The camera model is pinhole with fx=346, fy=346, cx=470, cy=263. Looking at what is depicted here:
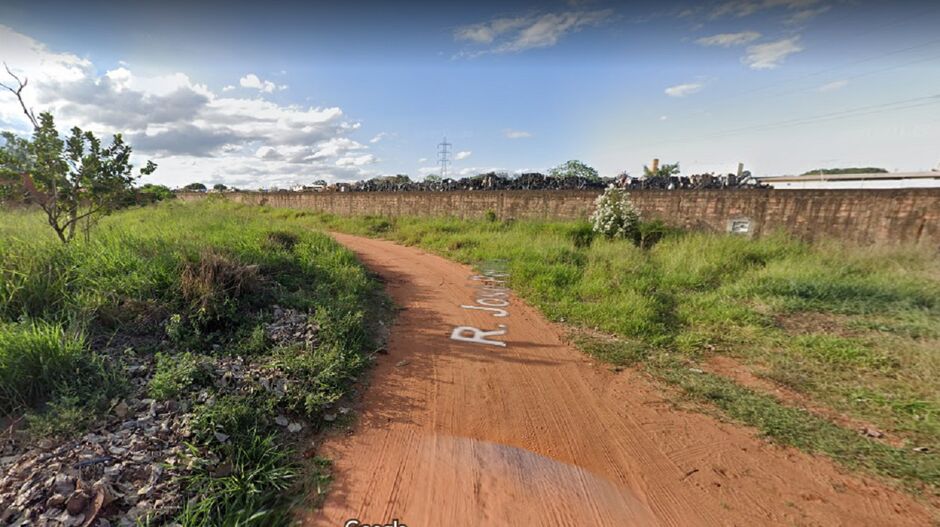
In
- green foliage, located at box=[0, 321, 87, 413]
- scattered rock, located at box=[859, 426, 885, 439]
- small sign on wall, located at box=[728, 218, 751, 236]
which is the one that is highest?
small sign on wall, located at box=[728, 218, 751, 236]

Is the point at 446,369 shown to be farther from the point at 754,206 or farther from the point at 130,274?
the point at 754,206

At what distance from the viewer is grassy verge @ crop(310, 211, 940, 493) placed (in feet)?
8.27

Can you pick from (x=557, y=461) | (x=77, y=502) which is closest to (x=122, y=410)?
(x=77, y=502)

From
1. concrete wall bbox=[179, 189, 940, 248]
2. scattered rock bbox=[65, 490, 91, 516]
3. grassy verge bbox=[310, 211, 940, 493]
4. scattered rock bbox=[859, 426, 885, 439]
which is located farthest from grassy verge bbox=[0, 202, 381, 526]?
concrete wall bbox=[179, 189, 940, 248]

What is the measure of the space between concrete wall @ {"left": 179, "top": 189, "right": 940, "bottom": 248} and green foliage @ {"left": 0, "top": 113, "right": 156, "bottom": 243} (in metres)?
9.22

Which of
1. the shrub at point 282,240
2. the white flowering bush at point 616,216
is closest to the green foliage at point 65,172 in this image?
the shrub at point 282,240

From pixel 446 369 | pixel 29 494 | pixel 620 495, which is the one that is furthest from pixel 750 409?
pixel 29 494

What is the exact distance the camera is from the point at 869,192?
270 inches

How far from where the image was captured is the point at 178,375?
2.51 m

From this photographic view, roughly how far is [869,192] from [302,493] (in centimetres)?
1048

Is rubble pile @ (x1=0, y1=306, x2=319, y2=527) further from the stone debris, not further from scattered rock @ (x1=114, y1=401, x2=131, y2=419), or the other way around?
the stone debris

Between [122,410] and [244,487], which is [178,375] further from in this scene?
[244,487]

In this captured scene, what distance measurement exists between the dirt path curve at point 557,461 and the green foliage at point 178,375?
1.17m

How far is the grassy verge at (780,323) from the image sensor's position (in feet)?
8.27
